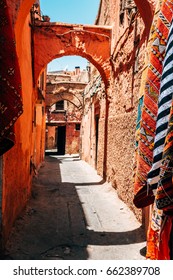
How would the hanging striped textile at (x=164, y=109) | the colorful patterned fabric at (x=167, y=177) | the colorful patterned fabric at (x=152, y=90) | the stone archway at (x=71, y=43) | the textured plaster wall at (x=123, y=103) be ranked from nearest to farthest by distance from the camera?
the colorful patterned fabric at (x=167, y=177) → the hanging striped textile at (x=164, y=109) → the colorful patterned fabric at (x=152, y=90) → the textured plaster wall at (x=123, y=103) → the stone archway at (x=71, y=43)

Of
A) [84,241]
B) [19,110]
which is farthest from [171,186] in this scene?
[84,241]

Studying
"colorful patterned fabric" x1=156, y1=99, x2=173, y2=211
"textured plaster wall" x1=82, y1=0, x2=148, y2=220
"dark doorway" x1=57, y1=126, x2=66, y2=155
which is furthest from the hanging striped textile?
"dark doorway" x1=57, y1=126, x2=66, y2=155

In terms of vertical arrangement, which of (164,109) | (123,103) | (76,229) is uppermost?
(123,103)

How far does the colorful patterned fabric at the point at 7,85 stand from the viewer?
145 centimetres

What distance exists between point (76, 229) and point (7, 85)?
342 centimetres

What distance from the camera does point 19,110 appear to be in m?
1.54

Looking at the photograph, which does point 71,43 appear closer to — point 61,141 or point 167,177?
point 167,177

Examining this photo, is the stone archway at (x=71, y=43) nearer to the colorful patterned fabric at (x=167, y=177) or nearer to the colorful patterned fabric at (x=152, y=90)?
the colorful patterned fabric at (x=152, y=90)

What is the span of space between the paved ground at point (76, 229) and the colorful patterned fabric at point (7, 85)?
2.26 metres

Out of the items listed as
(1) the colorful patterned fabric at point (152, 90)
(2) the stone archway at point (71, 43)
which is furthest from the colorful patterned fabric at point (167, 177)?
(2) the stone archway at point (71, 43)

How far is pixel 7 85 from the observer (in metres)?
1.47

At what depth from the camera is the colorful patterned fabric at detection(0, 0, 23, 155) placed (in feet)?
4.77

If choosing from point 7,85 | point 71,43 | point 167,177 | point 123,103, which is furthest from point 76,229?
point 71,43
